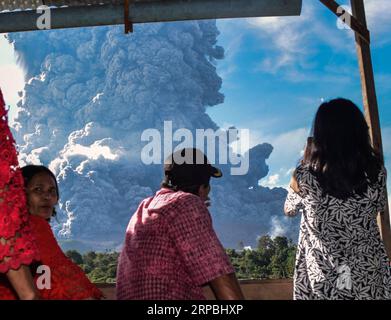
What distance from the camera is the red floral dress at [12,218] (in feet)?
4.01

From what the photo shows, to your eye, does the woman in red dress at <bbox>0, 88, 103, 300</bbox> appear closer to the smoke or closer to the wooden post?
the wooden post

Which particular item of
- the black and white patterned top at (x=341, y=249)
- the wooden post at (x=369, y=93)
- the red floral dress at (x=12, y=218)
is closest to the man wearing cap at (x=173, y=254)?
the black and white patterned top at (x=341, y=249)

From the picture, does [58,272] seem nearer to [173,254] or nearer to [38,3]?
[173,254]

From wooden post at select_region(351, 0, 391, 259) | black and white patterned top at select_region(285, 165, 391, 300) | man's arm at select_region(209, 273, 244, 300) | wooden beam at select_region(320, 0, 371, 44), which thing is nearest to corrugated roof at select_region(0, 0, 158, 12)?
wooden beam at select_region(320, 0, 371, 44)

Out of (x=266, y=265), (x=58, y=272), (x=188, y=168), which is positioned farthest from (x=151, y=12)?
(x=266, y=265)

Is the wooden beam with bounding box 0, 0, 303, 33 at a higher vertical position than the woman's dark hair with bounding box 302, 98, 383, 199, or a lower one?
higher

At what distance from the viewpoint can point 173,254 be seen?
1861 millimetres

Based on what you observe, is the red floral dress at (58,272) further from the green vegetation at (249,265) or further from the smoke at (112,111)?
the smoke at (112,111)

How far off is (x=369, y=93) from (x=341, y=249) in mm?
1313

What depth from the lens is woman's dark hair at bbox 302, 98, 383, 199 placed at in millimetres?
2131

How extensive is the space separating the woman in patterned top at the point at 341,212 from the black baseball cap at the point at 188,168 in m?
0.42

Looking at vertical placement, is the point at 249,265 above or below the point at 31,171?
below

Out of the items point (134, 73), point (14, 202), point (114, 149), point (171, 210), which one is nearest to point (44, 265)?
point (171, 210)

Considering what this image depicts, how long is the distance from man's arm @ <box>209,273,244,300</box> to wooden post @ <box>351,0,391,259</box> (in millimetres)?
1492
